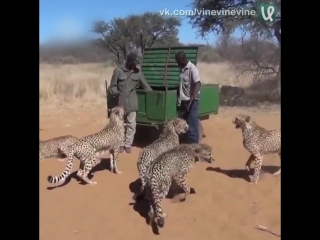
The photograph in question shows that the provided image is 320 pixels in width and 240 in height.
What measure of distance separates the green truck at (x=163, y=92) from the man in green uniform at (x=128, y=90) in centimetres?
25

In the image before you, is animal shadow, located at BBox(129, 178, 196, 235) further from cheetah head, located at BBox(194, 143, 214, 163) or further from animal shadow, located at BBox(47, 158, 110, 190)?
animal shadow, located at BBox(47, 158, 110, 190)

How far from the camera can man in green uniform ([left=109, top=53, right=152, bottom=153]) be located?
7781 millimetres

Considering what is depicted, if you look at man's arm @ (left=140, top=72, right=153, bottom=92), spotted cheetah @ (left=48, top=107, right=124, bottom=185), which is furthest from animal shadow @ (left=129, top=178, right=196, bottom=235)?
man's arm @ (left=140, top=72, right=153, bottom=92)

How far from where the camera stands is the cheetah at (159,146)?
571 cm

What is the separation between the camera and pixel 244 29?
33.7 feet

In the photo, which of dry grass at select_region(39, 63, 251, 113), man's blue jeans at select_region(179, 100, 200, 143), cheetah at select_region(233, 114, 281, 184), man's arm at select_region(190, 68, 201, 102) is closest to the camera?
cheetah at select_region(233, 114, 281, 184)

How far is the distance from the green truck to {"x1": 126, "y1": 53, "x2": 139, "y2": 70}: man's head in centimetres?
47

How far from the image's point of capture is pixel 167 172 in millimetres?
5125

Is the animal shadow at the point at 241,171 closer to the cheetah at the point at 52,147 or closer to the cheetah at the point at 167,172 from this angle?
the cheetah at the point at 167,172

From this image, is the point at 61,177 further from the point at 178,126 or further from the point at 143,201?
the point at 178,126

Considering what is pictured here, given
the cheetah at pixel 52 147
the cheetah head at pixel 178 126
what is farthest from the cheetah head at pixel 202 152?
the cheetah at pixel 52 147

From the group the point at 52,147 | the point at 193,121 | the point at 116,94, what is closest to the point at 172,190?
the point at 193,121
